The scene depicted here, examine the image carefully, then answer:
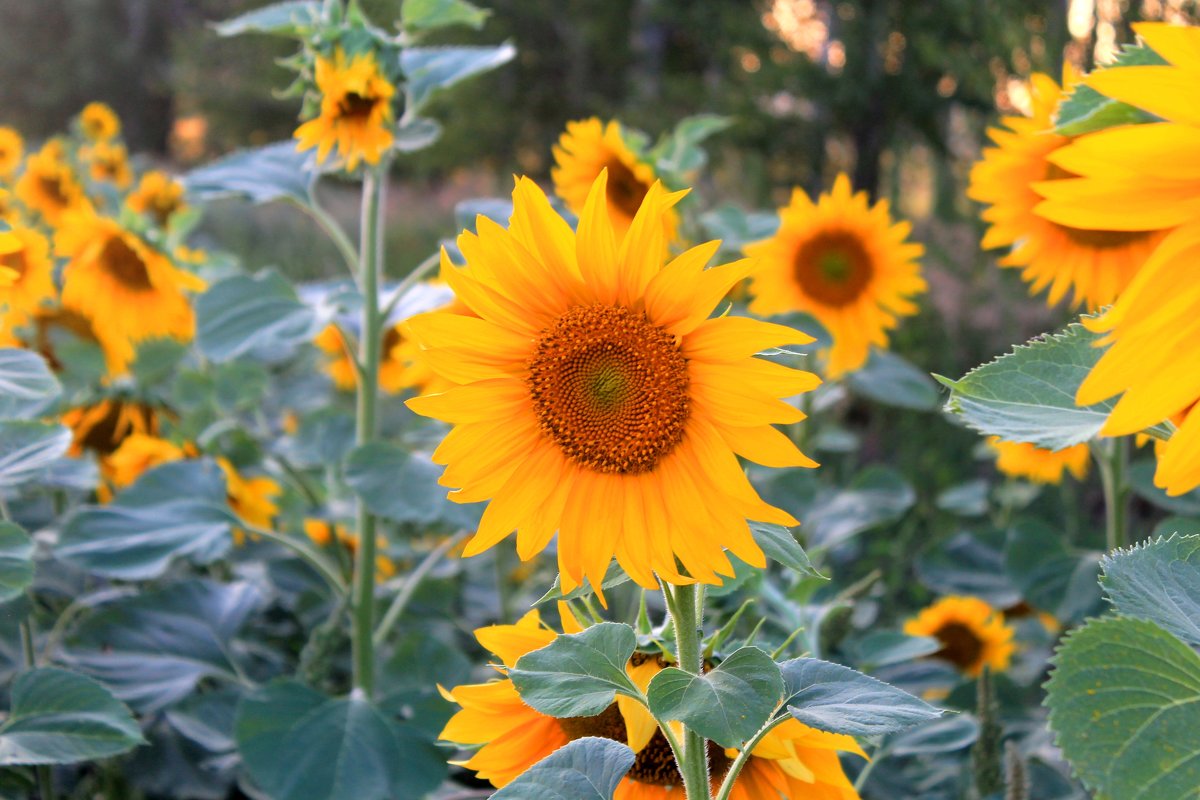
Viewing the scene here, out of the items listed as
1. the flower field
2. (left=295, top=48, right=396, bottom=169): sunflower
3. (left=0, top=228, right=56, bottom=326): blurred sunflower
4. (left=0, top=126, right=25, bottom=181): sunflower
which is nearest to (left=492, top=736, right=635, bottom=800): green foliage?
the flower field

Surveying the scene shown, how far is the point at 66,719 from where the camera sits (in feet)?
3.47

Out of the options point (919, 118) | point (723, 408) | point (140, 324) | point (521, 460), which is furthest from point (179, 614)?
point (919, 118)

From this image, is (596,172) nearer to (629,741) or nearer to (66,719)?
(66,719)

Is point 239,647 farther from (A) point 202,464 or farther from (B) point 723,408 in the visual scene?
(B) point 723,408

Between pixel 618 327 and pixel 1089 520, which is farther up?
pixel 618 327

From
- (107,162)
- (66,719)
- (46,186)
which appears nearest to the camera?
(66,719)

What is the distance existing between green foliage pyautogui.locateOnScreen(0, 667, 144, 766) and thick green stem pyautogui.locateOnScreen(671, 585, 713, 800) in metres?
0.56

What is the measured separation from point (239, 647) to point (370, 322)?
0.53 meters

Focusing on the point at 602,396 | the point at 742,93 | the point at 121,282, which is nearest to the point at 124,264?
the point at 121,282

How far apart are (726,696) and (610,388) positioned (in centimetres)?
22

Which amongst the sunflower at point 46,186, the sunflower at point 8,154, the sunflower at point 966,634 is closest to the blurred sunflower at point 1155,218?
the sunflower at point 966,634

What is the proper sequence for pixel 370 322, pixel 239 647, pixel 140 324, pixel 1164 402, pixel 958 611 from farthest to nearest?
1. pixel 140 324
2. pixel 958 611
3. pixel 239 647
4. pixel 370 322
5. pixel 1164 402

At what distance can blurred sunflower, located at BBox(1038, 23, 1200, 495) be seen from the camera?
1.61 ft

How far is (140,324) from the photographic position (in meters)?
1.94
